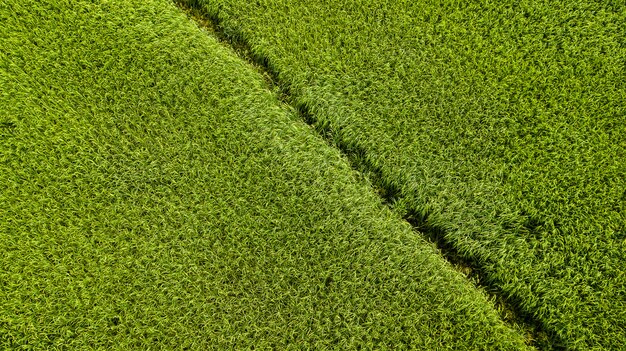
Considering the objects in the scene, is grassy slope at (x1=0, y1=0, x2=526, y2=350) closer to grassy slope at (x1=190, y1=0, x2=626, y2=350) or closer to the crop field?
the crop field

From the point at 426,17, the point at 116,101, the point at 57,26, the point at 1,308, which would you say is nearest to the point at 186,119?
the point at 116,101

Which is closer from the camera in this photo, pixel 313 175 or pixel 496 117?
pixel 313 175

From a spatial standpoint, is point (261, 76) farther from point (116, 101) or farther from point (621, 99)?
point (621, 99)

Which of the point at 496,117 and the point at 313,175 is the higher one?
the point at 496,117

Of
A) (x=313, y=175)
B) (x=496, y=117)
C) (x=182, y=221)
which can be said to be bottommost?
(x=182, y=221)

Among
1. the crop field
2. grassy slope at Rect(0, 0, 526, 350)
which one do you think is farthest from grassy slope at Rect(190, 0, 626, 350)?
grassy slope at Rect(0, 0, 526, 350)

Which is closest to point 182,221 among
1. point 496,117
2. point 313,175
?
point 313,175

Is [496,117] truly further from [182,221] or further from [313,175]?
[182,221]
